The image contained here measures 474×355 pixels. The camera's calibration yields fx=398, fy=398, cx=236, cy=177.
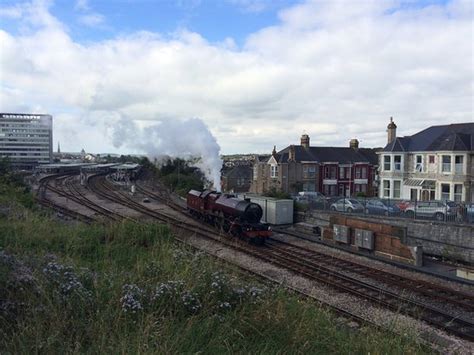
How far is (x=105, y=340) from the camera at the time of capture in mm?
4418

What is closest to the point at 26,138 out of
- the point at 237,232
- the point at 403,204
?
the point at 237,232

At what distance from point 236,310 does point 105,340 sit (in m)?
1.89

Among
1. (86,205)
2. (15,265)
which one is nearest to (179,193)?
(86,205)

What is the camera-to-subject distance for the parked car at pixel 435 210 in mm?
21889

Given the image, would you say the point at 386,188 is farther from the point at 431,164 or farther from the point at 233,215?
the point at 233,215

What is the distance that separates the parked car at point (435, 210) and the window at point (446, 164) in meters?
10.4

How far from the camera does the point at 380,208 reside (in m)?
26.1

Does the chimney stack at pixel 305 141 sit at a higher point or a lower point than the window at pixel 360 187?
higher

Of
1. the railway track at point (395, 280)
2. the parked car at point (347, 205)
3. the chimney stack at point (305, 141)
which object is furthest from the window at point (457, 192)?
the chimney stack at point (305, 141)

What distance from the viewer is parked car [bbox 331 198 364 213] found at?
1090 inches

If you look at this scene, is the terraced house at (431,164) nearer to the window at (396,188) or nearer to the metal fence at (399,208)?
the window at (396,188)

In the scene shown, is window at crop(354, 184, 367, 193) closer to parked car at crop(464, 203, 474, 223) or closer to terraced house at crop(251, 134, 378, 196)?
terraced house at crop(251, 134, 378, 196)

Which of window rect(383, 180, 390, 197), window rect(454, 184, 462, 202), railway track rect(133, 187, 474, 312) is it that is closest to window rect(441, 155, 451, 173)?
window rect(454, 184, 462, 202)

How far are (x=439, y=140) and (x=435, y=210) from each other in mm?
14488
